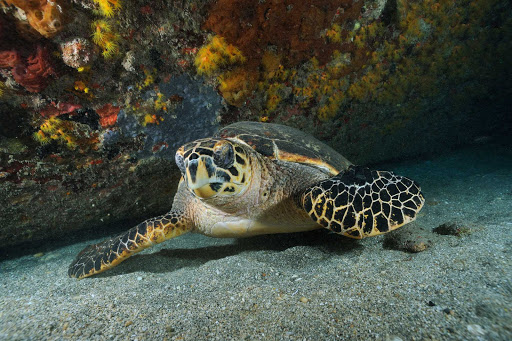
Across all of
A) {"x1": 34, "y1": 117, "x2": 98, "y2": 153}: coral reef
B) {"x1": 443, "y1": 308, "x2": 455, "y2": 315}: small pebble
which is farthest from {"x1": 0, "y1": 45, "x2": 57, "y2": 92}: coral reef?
{"x1": 443, "y1": 308, "x2": 455, "y2": 315}: small pebble

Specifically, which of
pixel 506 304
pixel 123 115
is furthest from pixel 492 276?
pixel 123 115

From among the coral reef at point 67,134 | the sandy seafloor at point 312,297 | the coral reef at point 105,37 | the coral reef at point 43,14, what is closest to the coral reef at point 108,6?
the coral reef at point 105,37

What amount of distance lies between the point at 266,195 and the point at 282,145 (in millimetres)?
580

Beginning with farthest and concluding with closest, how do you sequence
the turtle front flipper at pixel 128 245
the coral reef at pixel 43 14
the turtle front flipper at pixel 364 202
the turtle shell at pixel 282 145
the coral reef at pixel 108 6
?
the turtle shell at pixel 282 145
the turtle front flipper at pixel 128 245
the coral reef at pixel 108 6
the turtle front flipper at pixel 364 202
the coral reef at pixel 43 14

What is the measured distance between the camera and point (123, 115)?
242cm

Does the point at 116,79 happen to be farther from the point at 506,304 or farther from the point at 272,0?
the point at 506,304

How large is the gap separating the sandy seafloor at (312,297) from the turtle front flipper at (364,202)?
240 millimetres

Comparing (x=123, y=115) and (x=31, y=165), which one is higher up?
(x=123, y=115)

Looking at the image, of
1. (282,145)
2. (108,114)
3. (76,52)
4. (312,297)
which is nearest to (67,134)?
(108,114)

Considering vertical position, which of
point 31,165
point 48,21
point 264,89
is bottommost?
point 31,165

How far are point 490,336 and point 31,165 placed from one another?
3486 millimetres

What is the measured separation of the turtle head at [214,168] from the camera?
177 cm

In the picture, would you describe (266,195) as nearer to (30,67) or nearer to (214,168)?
(214,168)

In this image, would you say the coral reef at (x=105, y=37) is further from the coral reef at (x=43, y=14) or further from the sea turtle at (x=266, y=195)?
the sea turtle at (x=266, y=195)
